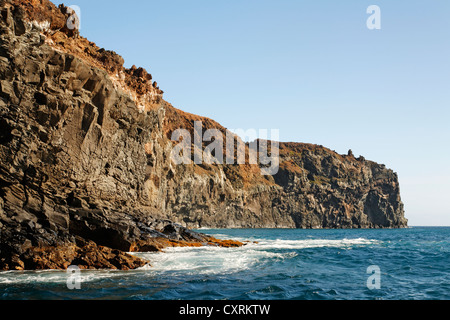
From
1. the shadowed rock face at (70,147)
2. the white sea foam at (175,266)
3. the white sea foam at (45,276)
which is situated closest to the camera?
the white sea foam at (45,276)

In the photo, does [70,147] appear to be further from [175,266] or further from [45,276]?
[175,266]

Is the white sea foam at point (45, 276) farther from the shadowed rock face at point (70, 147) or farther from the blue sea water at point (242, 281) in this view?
the shadowed rock face at point (70, 147)

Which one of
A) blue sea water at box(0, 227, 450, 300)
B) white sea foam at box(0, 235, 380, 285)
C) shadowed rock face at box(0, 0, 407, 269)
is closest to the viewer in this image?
blue sea water at box(0, 227, 450, 300)

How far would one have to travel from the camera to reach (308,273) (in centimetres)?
2239

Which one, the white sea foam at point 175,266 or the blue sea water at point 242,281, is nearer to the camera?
the blue sea water at point 242,281

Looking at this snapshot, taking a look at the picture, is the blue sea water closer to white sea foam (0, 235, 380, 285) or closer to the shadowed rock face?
white sea foam (0, 235, 380, 285)

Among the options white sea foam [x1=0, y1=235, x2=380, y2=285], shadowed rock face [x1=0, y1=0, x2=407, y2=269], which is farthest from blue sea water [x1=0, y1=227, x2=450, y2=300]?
shadowed rock face [x1=0, y1=0, x2=407, y2=269]

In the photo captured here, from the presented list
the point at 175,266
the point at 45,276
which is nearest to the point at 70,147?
the point at 45,276

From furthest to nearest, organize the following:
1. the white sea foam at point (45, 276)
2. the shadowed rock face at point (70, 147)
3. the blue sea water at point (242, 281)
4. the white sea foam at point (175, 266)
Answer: the shadowed rock face at point (70, 147) → the white sea foam at point (175, 266) → the white sea foam at point (45, 276) → the blue sea water at point (242, 281)

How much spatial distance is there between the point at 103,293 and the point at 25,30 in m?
24.5

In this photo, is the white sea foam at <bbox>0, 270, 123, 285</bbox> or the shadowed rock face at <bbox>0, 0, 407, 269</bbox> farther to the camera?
the shadowed rock face at <bbox>0, 0, 407, 269</bbox>

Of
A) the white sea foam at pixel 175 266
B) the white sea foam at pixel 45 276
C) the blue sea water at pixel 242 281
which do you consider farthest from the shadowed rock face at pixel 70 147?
the blue sea water at pixel 242 281
